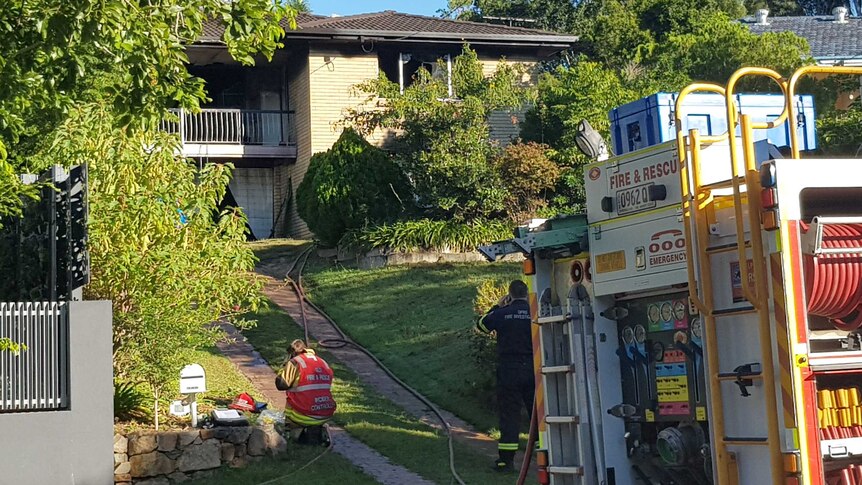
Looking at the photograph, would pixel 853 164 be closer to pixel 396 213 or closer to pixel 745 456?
pixel 745 456

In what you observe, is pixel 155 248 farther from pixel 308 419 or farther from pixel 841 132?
pixel 841 132

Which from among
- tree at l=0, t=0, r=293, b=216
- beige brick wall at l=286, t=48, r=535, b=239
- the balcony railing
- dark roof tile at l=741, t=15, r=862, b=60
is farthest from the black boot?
dark roof tile at l=741, t=15, r=862, b=60

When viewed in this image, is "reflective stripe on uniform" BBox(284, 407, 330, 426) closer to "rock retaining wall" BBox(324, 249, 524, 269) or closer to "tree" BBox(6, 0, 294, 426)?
"tree" BBox(6, 0, 294, 426)

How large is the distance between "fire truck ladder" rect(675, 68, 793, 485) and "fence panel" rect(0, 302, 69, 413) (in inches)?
292

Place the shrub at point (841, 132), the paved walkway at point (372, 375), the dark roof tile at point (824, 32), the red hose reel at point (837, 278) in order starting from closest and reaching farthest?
the red hose reel at point (837, 278) < the paved walkway at point (372, 375) < the shrub at point (841, 132) < the dark roof tile at point (824, 32)

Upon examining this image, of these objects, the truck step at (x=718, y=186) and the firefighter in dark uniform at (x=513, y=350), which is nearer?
the truck step at (x=718, y=186)

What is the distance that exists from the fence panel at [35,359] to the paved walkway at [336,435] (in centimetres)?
292

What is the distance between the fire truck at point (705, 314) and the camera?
22.7 ft

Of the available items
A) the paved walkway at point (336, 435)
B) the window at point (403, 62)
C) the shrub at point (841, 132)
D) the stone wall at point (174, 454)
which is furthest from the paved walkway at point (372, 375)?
the window at point (403, 62)

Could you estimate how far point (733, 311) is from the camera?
7.38 m

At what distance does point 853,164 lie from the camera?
24.1ft

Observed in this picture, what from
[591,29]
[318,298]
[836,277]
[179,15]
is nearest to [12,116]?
[179,15]

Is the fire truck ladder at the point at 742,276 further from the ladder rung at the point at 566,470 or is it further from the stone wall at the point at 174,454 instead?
the stone wall at the point at 174,454

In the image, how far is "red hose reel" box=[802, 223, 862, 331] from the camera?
7.05 metres
